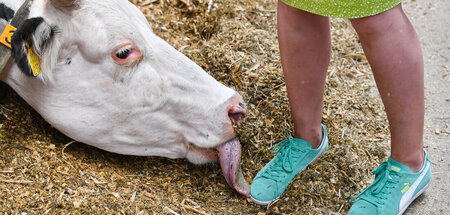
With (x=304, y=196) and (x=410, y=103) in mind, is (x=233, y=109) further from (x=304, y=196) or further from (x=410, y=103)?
(x=410, y=103)

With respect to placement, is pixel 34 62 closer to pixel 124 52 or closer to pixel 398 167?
pixel 124 52

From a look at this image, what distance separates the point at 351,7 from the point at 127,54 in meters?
1.00

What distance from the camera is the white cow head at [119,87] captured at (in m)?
2.31

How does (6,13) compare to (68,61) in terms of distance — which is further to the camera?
(6,13)

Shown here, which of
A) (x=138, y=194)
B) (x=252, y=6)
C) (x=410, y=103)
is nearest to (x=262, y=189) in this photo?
(x=138, y=194)

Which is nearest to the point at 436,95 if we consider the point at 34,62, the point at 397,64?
the point at 397,64

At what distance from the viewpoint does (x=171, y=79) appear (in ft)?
8.04

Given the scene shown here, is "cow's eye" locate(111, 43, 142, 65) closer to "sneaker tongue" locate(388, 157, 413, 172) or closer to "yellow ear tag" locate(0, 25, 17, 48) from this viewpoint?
"yellow ear tag" locate(0, 25, 17, 48)

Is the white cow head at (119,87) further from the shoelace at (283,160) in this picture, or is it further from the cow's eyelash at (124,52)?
the shoelace at (283,160)

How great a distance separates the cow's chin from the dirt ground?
0.34 feet

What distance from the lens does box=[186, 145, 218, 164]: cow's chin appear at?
2.54 meters

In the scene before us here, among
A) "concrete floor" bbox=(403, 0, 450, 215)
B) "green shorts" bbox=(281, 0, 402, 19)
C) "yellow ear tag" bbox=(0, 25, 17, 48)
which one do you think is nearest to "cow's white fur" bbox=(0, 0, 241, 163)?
"yellow ear tag" bbox=(0, 25, 17, 48)

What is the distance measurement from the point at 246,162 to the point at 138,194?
2.02ft

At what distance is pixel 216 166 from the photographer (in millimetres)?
2619
